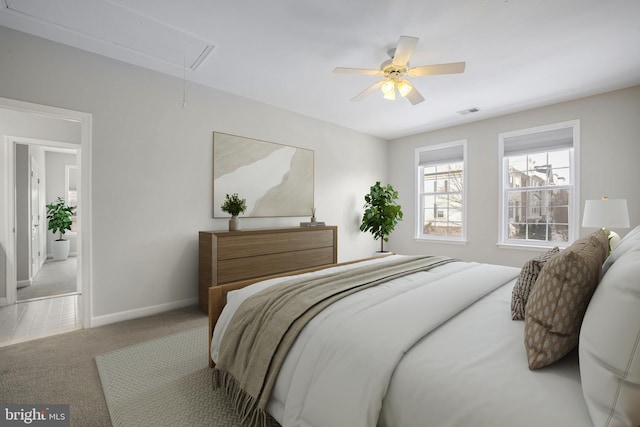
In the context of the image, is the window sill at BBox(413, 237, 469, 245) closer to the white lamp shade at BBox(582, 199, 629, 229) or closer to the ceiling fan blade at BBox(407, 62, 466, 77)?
the white lamp shade at BBox(582, 199, 629, 229)

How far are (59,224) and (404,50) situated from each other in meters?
7.48

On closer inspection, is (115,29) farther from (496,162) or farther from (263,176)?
(496,162)

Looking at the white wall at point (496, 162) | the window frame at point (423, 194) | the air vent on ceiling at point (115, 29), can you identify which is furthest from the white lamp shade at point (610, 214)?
the air vent on ceiling at point (115, 29)

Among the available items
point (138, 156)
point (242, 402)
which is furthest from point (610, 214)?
point (138, 156)

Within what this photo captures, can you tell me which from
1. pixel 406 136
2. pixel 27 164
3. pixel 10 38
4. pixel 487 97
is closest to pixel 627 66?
pixel 487 97

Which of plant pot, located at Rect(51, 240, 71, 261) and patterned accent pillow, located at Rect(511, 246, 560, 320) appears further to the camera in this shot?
plant pot, located at Rect(51, 240, 71, 261)

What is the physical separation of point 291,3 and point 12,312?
13.8ft

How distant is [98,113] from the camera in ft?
9.42

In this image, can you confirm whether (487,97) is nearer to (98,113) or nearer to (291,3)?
(291,3)

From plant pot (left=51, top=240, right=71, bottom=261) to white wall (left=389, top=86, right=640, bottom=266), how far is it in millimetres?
6988

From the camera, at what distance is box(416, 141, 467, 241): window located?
5016 millimetres

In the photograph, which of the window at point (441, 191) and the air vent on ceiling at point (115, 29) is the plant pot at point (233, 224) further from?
the window at point (441, 191)

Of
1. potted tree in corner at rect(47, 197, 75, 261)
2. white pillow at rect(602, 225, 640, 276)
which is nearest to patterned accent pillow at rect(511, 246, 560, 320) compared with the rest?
white pillow at rect(602, 225, 640, 276)

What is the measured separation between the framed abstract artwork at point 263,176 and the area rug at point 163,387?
171 centimetres
